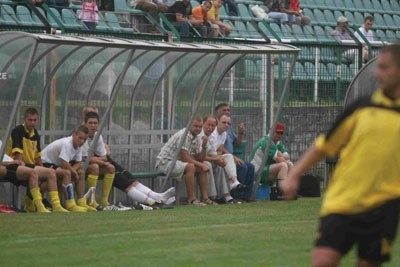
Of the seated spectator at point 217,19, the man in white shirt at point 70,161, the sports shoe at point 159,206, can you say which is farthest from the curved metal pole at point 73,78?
the seated spectator at point 217,19

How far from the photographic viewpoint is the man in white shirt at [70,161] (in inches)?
600

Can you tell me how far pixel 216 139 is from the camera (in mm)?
17734

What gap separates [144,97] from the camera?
57.7 feet

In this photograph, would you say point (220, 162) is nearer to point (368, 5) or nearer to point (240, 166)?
point (240, 166)

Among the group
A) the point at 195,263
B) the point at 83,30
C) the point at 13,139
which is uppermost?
the point at 83,30

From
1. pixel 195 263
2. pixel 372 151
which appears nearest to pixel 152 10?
pixel 195 263

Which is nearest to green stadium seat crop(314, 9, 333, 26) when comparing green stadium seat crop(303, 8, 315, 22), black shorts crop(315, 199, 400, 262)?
green stadium seat crop(303, 8, 315, 22)

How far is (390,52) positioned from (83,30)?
1111 cm

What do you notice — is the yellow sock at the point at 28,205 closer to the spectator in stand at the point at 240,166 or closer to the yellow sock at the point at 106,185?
the yellow sock at the point at 106,185

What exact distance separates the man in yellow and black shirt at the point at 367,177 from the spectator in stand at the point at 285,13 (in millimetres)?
19411

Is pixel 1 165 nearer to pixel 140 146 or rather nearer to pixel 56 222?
pixel 56 222

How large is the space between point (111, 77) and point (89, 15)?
296cm

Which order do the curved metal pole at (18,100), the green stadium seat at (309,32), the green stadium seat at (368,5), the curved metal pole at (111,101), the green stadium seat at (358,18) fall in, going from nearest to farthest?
the curved metal pole at (18,100)
the curved metal pole at (111,101)
the green stadium seat at (309,32)
the green stadium seat at (358,18)
the green stadium seat at (368,5)

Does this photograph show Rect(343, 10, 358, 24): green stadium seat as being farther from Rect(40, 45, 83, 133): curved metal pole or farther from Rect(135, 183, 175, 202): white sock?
Rect(40, 45, 83, 133): curved metal pole
